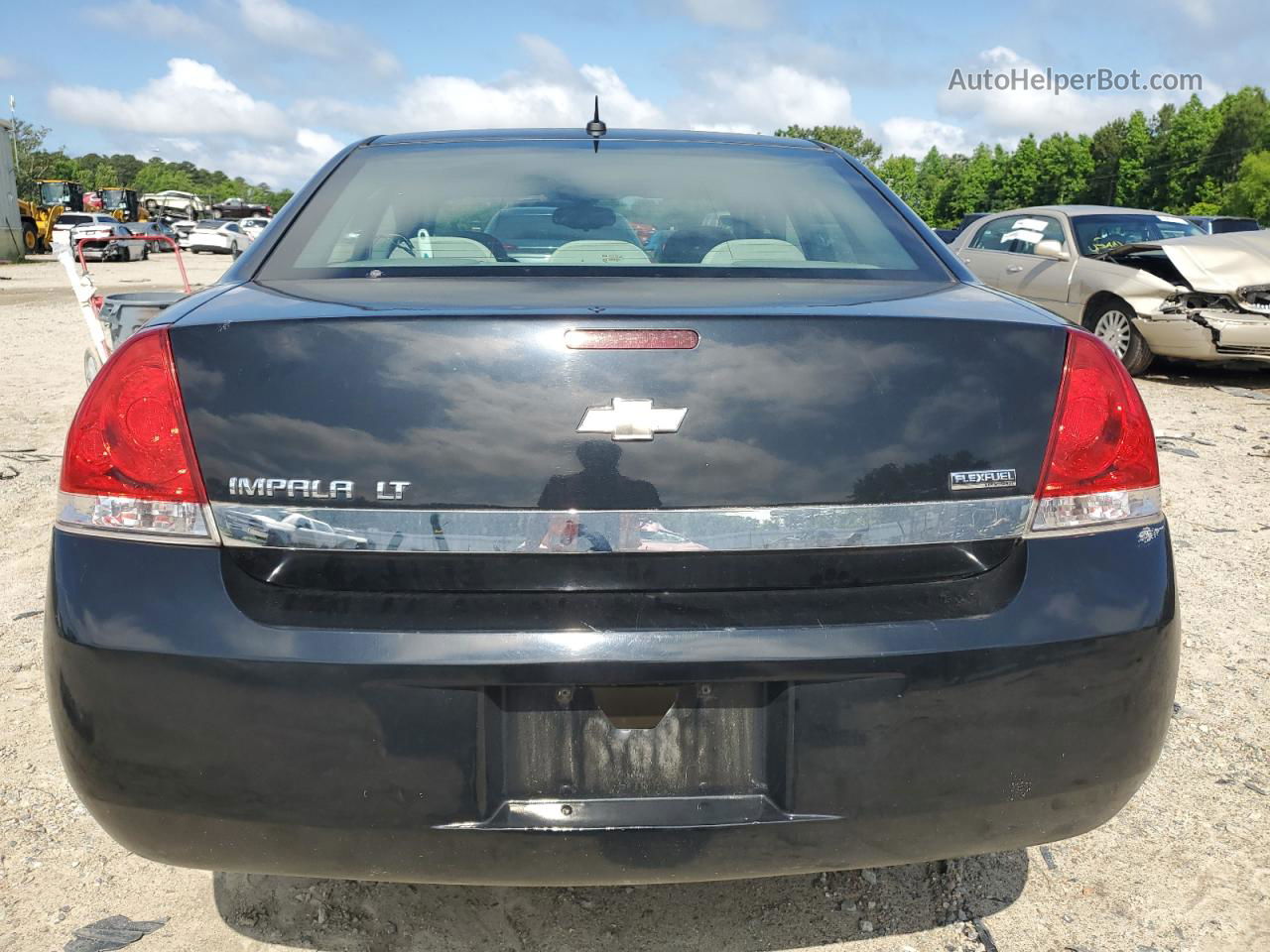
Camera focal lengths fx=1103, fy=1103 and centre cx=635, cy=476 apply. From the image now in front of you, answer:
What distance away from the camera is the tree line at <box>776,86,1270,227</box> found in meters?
92.1

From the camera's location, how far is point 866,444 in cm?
164

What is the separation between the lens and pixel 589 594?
1.63m

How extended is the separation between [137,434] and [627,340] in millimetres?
767

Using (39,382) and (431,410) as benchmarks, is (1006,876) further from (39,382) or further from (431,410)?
(39,382)

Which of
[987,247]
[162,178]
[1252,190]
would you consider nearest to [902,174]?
[1252,190]

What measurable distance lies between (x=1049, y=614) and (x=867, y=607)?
0.93 feet

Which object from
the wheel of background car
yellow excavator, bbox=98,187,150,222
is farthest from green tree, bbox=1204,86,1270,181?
the wheel of background car

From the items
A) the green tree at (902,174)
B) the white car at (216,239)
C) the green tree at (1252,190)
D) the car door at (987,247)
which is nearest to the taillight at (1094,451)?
the car door at (987,247)

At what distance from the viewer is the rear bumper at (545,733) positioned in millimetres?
1574

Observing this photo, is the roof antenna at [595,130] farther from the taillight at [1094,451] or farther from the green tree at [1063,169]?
the green tree at [1063,169]

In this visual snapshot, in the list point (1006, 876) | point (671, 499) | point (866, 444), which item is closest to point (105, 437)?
point (671, 499)

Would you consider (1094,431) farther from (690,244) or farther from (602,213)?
(602,213)

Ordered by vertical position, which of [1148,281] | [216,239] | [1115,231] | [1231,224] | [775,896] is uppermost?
[216,239]

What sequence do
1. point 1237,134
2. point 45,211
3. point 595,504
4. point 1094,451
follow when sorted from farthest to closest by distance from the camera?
1. point 1237,134
2. point 45,211
3. point 1094,451
4. point 595,504
